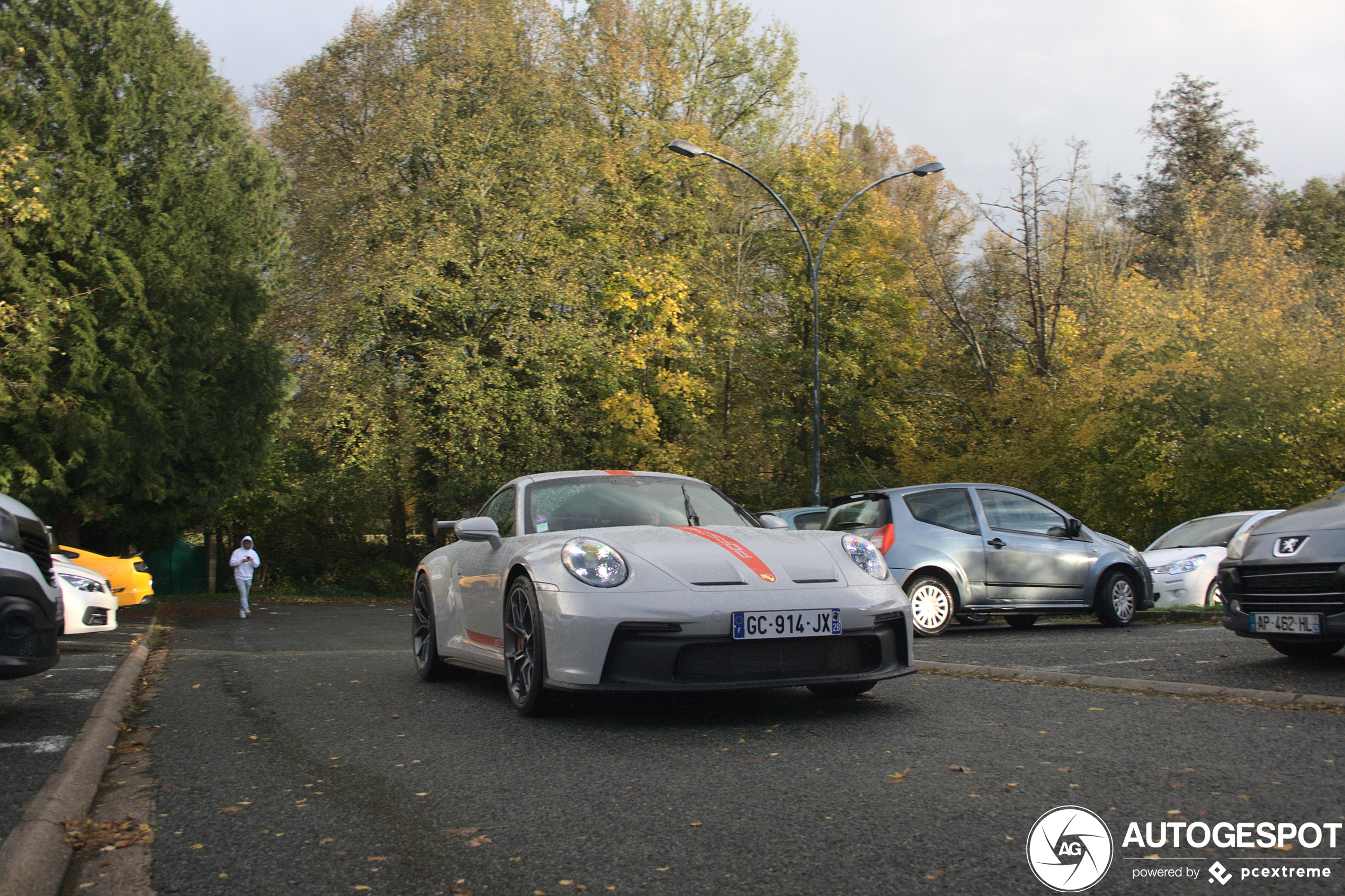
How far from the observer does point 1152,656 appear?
337 inches

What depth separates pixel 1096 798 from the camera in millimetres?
3941

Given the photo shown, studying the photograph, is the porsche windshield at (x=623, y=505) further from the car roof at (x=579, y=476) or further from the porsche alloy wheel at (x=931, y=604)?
the porsche alloy wheel at (x=931, y=604)

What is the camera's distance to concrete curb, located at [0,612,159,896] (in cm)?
335

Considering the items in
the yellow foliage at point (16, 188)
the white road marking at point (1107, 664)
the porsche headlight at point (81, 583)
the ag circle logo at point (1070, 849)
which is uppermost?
the yellow foliage at point (16, 188)

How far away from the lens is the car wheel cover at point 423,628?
8352mm

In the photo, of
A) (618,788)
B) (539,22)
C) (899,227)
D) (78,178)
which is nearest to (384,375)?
(78,178)

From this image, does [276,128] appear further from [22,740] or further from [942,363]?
[22,740]

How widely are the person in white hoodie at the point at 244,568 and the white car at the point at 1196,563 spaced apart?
16821mm

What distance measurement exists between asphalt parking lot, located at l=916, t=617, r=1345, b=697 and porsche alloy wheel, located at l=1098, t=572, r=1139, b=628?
0.43 ft

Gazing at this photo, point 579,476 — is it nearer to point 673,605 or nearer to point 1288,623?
point 673,605

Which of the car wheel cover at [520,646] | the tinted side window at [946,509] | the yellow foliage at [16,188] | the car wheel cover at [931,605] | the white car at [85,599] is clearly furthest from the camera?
the yellow foliage at [16,188]

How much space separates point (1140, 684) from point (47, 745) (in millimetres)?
5989

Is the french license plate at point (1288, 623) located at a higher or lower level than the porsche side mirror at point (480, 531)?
lower

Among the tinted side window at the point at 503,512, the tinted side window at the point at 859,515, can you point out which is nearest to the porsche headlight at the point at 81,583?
the tinted side window at the point at 503,512
